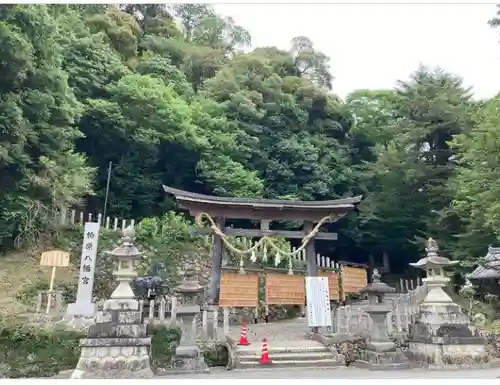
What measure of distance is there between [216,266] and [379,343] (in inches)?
213

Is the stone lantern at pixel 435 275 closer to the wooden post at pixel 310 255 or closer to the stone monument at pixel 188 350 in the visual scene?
the wooden post at pixel 310 255

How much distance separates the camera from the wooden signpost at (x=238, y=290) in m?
12.7

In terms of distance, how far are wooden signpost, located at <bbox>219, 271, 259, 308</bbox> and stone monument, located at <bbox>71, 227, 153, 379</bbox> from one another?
4.29 m

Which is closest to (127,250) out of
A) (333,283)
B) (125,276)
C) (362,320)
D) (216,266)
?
(125,276)

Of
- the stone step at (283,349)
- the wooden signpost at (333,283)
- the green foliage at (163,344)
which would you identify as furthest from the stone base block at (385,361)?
the wooden signpost at (333,283)

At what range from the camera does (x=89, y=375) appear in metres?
8.06

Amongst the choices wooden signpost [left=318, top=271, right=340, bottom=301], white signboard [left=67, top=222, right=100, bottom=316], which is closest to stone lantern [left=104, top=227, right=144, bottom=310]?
white signboard [left=67, top=222, right=100, bottom=316]

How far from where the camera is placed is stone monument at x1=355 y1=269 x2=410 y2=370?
31.5ft

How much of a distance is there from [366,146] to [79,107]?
63.2 ft

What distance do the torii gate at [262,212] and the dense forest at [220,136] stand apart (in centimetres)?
531

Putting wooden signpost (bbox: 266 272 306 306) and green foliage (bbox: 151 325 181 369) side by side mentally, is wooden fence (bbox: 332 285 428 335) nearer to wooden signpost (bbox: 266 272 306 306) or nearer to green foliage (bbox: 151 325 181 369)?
wooden signpost (bbox: 266 272 306 306)

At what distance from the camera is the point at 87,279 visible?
12453mm

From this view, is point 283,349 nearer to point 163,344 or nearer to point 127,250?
point 163,344

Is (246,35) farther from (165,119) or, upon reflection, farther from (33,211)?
(33,211)
